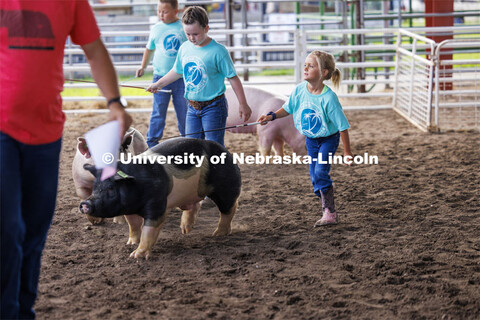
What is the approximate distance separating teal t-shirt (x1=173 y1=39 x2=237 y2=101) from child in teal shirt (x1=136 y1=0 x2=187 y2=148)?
1212mm

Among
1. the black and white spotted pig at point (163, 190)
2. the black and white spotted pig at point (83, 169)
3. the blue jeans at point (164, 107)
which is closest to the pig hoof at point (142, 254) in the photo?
the black and white spotted pig at point (163, 190)

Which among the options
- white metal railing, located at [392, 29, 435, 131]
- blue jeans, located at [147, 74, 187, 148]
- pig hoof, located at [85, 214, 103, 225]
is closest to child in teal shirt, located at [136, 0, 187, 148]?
blue jeans, located at [147, 74, 187, 148]

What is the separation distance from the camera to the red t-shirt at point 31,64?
8.67ft

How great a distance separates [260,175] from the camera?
6859mm

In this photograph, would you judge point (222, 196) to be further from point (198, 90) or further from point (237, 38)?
point (237, 38)

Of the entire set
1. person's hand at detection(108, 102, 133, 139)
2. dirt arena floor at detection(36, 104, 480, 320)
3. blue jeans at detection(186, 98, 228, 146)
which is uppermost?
person's hand at detection(108, 102, 133, 139)

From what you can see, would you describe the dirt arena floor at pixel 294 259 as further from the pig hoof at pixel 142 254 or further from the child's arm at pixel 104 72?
the child's arm at pixel 104 72

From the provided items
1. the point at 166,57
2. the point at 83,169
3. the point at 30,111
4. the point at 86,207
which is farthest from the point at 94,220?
the point at 30,111

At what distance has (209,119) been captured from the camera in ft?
17.4

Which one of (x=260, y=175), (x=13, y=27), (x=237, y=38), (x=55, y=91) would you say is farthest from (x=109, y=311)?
(x=237, y=38)

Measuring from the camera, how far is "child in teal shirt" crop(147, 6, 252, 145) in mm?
5117

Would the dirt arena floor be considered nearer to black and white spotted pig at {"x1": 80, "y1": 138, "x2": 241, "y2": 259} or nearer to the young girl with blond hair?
black and white spotted pig at {"x1": 80, "y1": 138, "x2": 241, "y2": 259}

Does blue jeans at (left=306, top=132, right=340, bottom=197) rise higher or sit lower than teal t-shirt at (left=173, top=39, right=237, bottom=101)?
lower

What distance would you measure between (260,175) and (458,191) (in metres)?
1.95
